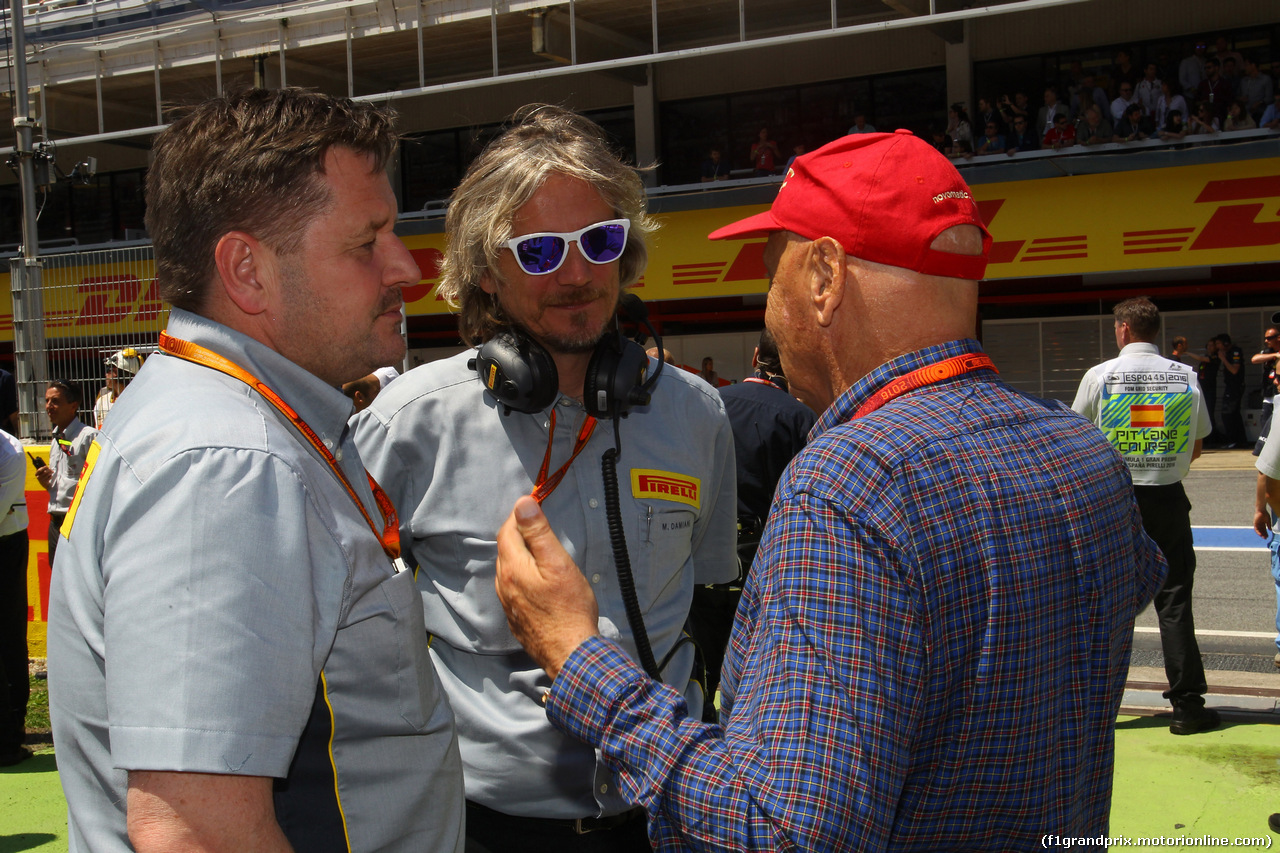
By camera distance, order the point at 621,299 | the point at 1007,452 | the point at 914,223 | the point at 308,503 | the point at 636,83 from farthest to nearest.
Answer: the point at 636,83
the point at 621,299
the point at 914,223
the point at 1007,452
the point at 308,503

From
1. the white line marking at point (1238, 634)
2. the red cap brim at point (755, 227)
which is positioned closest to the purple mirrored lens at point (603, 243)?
the red cap brim at point (755, 227)

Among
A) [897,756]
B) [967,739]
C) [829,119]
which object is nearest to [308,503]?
[897,756]

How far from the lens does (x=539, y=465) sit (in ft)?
7.40

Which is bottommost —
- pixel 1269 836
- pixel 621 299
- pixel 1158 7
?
pixel 1269 836

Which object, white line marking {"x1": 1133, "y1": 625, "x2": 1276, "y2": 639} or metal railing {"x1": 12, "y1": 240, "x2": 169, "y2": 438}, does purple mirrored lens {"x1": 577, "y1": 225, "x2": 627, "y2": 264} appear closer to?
metal railing {"x1": 12, "y1": 240, "x2": 169, "y2": 438}

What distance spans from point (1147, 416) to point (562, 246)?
4.75 metres

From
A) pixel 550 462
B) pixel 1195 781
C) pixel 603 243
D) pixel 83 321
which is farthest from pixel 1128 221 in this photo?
pixel 550 462

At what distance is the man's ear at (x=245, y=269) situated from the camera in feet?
4.65

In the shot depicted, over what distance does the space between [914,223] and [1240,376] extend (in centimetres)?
1966

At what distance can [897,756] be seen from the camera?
1256 millimetres

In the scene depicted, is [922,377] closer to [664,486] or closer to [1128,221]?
[664,486]

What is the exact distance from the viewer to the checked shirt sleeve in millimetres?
1225

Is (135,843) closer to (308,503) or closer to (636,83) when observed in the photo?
(308,503)

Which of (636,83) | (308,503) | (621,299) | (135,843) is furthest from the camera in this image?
(636,83)
